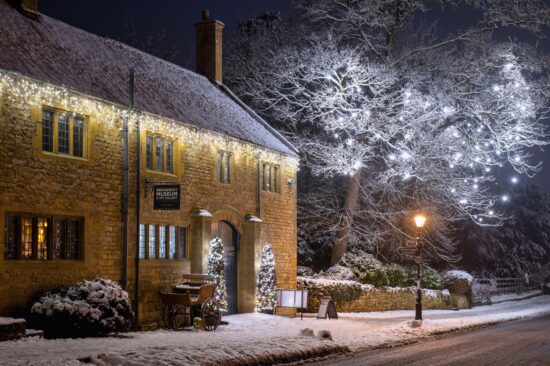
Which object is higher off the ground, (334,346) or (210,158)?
(210,158)

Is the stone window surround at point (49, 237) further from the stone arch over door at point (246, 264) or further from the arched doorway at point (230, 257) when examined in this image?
the stone arch over door at point (246, 264)

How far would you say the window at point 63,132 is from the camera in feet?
59.2

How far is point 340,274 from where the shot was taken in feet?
107

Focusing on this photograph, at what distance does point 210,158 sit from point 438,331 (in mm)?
8714

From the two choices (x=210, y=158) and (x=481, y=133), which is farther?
(x=481, y=133)

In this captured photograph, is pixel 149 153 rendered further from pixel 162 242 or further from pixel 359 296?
pixel 359 296

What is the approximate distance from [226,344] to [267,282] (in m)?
10.1

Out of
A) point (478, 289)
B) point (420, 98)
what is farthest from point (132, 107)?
point (478, 289)

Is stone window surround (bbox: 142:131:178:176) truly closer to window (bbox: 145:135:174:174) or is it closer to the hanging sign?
window (bbox: 145:135:174:174)

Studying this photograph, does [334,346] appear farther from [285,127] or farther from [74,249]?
[285,127]

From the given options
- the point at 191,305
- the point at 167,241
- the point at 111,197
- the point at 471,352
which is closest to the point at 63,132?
the point at 111,197

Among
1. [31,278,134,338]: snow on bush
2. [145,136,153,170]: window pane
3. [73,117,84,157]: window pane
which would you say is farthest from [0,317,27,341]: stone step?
[145,136,153,170]: window pane

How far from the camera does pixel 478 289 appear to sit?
A: 40.5m

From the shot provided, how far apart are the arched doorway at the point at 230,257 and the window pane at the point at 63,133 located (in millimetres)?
7193
